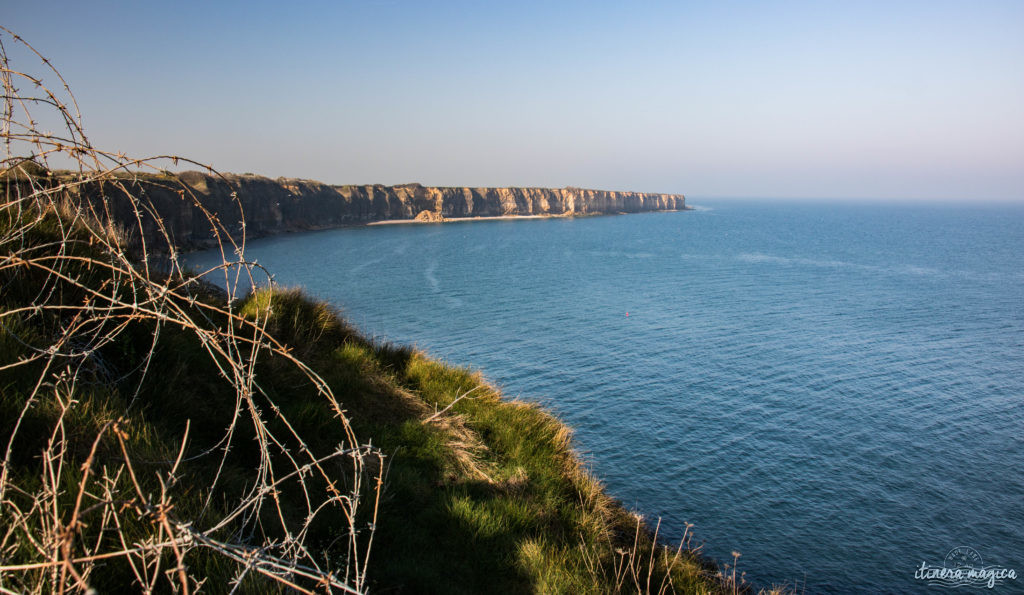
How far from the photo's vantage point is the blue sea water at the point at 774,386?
14828 millimetres

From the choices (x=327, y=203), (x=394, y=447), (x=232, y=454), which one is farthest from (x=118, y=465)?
(x=327, y=203)

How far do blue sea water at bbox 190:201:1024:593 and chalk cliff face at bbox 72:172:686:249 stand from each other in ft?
42.2

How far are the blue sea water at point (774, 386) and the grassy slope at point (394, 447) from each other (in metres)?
6.39

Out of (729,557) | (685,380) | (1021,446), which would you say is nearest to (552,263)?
(685,380)

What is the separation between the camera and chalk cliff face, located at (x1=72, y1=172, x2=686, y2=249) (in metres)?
63.2

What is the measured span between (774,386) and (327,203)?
9929 centimetres

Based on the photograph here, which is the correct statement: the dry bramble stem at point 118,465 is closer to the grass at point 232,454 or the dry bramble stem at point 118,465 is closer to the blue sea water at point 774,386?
the grass at point 232,454

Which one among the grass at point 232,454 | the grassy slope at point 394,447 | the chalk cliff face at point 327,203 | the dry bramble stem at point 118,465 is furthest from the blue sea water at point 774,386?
the chalk cliff face at point 327,203

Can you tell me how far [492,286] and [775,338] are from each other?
22.6 meters

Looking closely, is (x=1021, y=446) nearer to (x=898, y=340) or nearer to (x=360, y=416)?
(x=898, y=340)

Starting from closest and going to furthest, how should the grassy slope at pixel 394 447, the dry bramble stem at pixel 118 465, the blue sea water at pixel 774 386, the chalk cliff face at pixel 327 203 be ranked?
1. the dry bramble stem at pixel 118 465
2. the grassy slope at pixel 394 447
3. the blue sea water at pixel 774 386
4. the chalk cliff face at pixel 327 203

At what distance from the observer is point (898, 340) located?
102ft

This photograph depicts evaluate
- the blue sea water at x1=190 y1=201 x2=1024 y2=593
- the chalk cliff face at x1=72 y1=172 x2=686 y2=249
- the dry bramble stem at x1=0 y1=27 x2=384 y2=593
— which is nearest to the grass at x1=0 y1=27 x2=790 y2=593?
the dry bramble stem at x1=0 y1=27 x2=384 y2=593

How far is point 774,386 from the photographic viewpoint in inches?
944
